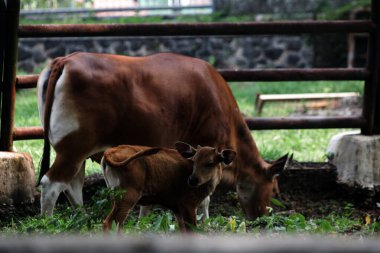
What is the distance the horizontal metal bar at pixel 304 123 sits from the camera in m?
7.33

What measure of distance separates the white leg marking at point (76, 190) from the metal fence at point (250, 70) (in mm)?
722

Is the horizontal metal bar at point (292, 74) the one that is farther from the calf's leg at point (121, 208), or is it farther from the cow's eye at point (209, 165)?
the calf's leg at point (121, 208)

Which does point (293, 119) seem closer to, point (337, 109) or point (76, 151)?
point (76, 151)

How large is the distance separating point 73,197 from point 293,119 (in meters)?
2.55

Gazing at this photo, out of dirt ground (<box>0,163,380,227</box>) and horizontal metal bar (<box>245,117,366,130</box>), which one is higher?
horizontal metal bar (<box>245,117,366,130</box>)

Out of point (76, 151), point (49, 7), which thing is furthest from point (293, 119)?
point (49, 7)

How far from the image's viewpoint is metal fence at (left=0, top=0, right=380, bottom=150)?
6.22 m

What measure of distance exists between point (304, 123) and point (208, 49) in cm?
1043

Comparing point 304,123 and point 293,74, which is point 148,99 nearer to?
point 293,74

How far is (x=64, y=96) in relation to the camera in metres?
5.38

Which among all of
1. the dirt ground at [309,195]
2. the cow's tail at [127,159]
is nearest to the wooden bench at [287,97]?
the dirt ground at [309,195]

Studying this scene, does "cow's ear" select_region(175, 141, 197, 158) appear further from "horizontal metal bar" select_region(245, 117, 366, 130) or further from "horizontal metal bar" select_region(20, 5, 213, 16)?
"horizontal metal bar" select_region(20, 5, 213, 16)

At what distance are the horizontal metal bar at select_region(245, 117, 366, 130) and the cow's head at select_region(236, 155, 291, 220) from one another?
1.02 metres

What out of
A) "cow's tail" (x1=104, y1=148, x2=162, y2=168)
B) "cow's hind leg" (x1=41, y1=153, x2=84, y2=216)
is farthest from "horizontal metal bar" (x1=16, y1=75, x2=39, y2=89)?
"cow's tail" (x1=104, y1=148, x2=162, y2=168)
